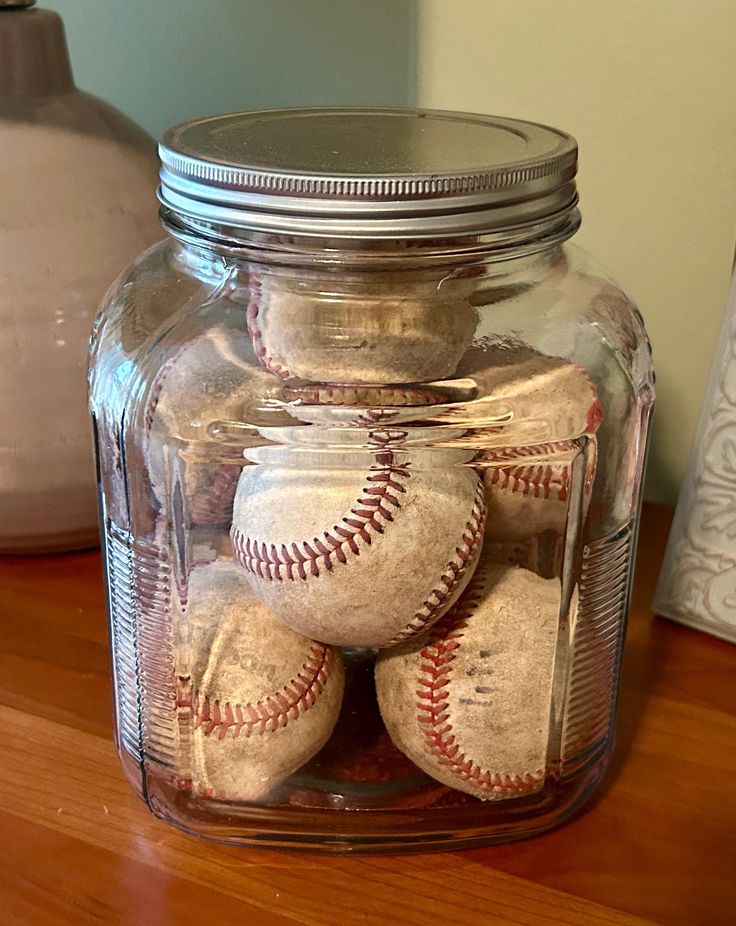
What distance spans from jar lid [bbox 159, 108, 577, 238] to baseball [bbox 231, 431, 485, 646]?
103 millimetres

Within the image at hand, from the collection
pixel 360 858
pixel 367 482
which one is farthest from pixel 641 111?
pixel 360 858

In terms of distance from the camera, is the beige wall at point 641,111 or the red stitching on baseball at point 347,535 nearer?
the red stitching on baseball at point 347,535

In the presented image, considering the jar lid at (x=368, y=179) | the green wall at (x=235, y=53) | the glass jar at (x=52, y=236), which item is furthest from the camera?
the green wall at (x=235, y=53)

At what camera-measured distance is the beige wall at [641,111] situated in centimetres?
78

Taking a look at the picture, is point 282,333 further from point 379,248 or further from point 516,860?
point 516,860

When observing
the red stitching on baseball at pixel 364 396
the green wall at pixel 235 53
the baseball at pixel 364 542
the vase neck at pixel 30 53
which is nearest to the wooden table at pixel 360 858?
the baseball at pixel 364 542

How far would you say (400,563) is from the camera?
0.50 meters

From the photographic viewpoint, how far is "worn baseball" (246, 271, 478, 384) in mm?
501

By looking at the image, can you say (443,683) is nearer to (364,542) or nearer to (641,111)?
(364,542)

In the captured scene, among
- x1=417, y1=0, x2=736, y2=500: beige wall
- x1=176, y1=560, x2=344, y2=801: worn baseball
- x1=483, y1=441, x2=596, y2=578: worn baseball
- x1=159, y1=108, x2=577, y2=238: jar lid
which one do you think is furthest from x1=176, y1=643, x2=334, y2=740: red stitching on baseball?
x1=417, y1=0, x2=736, y2=500: beige wall

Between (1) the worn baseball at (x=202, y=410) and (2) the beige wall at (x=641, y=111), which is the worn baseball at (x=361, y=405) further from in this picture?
(2) the beige wall at (x=641, y=111)

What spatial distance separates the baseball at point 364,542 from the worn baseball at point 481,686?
25 millimetres

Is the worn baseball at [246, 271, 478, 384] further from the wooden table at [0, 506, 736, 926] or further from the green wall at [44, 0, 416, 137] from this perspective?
the green wall at [44, 0, 416, 137]

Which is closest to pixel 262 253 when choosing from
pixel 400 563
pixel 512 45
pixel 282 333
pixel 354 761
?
pixel 282 333
